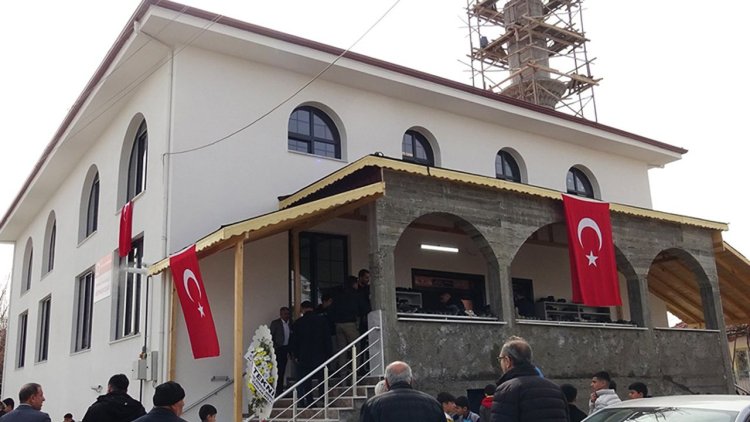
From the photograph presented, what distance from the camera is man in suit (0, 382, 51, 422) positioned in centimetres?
640

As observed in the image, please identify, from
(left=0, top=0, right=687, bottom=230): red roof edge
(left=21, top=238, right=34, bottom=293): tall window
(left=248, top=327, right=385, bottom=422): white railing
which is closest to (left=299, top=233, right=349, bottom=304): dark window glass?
(left=248, top=327, right=385, bottom=422): white railing

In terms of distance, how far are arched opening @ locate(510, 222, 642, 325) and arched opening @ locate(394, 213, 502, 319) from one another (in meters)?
0.97

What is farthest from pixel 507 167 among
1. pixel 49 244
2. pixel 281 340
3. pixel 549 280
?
pixel 49 244

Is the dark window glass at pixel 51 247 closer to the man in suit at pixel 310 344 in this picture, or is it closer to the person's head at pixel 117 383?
the man in suit at pixel 310 344

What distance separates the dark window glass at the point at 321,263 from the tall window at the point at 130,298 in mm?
3293

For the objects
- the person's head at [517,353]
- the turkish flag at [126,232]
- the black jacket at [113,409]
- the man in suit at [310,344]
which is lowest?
the black jacket at [113,409]

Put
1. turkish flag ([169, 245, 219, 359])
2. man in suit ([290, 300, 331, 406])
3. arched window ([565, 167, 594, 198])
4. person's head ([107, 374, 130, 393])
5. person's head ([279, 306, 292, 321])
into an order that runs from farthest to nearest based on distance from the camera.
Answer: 1. arched window ([565, 167, 594, 198])
2. person's head ([279, 306, 292, 321])
3. man in suit ([290, 300, 331, 406])
4. turkish flag ([169, 245, 219, 359])
5. person's head ([107, 374, 130, 393])

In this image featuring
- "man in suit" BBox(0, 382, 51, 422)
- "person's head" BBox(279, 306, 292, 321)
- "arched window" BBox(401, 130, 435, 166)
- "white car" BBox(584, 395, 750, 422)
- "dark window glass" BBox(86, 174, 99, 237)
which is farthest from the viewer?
"dark window glass" BBox(86, 174, 99, 237)

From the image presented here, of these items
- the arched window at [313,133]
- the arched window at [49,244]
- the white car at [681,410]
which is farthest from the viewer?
the arched window at [49,244]

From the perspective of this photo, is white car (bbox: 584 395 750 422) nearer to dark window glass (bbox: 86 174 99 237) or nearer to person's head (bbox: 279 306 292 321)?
person's head (bbox: 279 306 292 321)

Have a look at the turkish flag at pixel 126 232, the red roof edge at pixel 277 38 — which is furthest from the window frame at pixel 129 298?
the red roof edge at pixel 277 38

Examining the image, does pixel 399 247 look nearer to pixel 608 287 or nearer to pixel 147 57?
pixel 608 287

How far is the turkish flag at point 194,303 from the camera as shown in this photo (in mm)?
11062

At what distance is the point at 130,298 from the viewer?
49.3 feet
